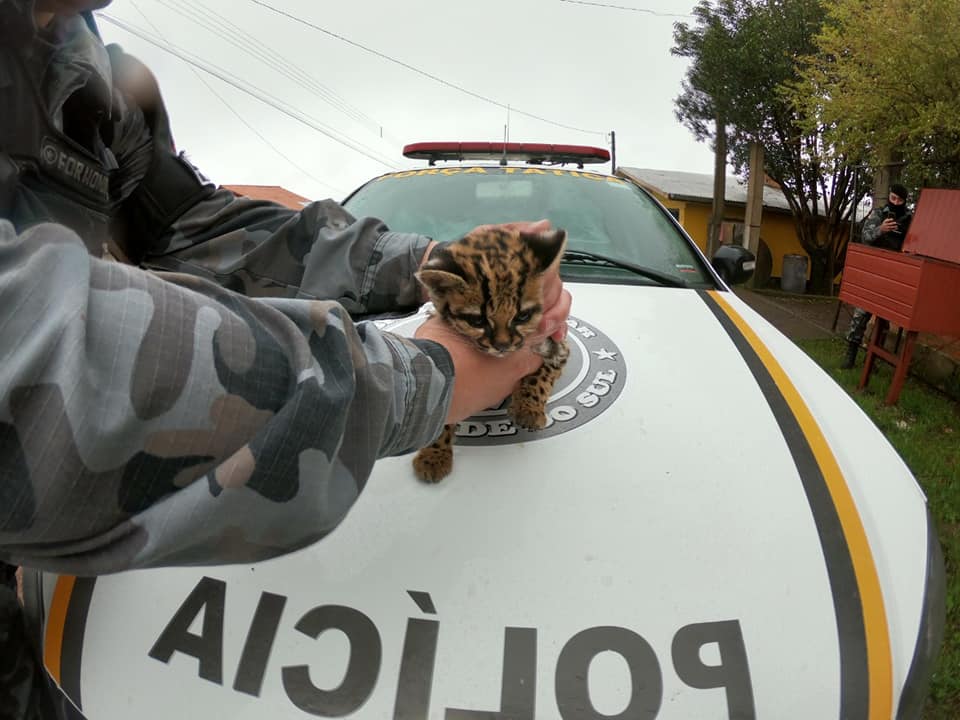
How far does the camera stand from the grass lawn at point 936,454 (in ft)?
Result: 7.80

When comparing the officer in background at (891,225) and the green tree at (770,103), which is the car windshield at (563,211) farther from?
the green tree at (770,103)

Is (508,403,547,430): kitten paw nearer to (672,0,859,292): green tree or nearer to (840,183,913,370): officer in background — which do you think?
(840,183,913,370): officer in background

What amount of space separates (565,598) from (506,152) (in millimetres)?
3602

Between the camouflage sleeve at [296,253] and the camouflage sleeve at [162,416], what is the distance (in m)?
1.05

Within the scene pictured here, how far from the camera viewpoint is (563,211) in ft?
9.27

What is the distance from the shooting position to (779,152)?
17203 mm

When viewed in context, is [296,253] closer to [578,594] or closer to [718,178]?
[578,594]

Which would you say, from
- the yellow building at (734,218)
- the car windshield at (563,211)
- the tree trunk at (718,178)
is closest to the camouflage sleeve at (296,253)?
the car windshield at (563,211)

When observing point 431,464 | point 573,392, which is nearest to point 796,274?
point 573,392

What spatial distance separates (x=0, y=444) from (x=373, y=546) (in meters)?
0.82

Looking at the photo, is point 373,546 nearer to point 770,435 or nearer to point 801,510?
point 801,510

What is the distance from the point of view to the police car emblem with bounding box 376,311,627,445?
1631 millimetres

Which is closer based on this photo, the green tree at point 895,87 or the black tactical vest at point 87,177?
the black tactical vest at point 87,177

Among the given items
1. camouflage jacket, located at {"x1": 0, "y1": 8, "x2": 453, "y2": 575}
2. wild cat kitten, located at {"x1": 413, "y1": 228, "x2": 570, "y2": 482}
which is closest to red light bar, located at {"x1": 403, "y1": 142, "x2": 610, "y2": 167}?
wild cat kitten, located at {"x1": 413, "y1": 228, "x2": 570, "y2": 482}
